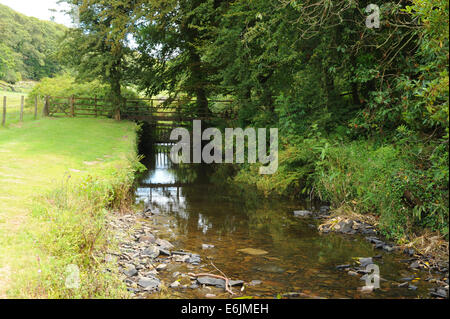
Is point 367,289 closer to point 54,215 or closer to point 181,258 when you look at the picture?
point 181,258

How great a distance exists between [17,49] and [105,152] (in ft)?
208

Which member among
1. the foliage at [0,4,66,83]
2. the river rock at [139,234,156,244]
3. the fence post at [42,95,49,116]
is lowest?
the river rock at [139,234,156,244]

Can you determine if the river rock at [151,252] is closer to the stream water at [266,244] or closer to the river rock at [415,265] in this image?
the stream water at [266,244]

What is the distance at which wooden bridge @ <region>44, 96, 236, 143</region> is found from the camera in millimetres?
28166

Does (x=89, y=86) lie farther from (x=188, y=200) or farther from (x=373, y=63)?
(x=373, y=63)

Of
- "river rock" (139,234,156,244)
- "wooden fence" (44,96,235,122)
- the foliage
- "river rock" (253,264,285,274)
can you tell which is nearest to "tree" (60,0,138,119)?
"wooden fence" (44,96,235,122)

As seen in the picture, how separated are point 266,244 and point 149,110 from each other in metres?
23.5

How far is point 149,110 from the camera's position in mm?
30219

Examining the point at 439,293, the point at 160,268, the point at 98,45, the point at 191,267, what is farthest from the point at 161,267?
the point at 98,45

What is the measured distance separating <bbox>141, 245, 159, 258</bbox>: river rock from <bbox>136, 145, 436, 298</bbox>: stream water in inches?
24.5

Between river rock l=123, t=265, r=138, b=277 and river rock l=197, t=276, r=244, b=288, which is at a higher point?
river rock l=123, t=265, r=138, b=277

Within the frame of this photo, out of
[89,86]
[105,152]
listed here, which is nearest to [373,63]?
[105,152]

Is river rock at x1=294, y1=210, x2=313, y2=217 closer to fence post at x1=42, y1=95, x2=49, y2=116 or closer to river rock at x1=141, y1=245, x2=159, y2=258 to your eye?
river rock at x1=141, y1=245, x2=159, y2=258

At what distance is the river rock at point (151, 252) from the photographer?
720cm
